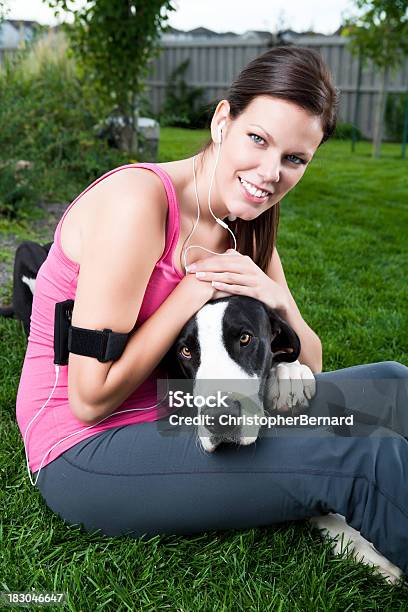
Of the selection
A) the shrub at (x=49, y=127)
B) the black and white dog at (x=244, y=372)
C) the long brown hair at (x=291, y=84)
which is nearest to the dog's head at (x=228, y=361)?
the black and white dog at (x=244, y=372)

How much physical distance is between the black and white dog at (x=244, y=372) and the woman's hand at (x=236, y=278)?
0.02 metres

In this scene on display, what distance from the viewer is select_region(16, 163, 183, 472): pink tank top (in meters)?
1.83

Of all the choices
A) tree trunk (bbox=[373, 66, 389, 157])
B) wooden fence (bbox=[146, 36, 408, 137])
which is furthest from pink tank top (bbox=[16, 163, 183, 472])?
wooden fence (bbox=[146, 36, 408, 137])

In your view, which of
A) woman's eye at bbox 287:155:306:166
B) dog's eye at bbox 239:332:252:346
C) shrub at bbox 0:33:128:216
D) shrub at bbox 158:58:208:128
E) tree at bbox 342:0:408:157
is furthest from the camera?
shrub at bbox 158:58:208:128

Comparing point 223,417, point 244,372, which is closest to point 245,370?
point 244,372

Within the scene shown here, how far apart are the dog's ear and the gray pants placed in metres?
0.23

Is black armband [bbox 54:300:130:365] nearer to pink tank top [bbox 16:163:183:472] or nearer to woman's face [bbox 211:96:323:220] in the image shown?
pink tank top [bbox 16:163:183:472]

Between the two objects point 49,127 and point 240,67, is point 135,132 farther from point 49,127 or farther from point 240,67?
point 240,67

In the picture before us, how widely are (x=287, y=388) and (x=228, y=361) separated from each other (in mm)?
269

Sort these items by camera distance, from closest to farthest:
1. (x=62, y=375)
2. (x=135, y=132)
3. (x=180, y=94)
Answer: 1. (x=62, y=375)
2. (x=135, y=132)
3. (x=180, y=94)

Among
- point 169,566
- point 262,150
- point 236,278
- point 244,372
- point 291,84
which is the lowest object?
point 169,566

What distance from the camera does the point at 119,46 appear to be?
6.34m

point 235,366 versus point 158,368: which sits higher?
point 235,366

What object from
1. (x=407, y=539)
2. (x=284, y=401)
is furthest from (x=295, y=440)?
(x=407, y=539)
